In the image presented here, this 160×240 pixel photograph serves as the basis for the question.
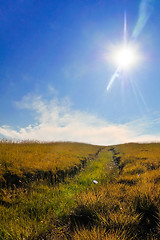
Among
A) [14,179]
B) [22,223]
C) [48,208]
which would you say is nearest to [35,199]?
[48,208]

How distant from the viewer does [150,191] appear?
144 inches

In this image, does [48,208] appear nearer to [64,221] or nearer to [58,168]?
[64,221]

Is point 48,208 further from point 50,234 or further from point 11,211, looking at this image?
point 50,234

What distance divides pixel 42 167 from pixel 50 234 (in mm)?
4193

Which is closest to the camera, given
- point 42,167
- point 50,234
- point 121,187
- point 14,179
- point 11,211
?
point 50,234

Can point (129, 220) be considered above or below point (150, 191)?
below

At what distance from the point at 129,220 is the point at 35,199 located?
8.83 ft

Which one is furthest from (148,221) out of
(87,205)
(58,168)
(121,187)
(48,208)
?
(58,168)

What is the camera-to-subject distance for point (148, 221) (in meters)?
2.84

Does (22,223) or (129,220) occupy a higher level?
(129,220)

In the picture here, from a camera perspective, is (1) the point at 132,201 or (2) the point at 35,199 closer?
(1) the point at 132,201

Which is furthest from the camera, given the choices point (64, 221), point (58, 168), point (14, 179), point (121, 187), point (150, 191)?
point (58, 168)

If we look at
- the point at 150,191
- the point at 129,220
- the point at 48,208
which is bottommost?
the point at 48,208

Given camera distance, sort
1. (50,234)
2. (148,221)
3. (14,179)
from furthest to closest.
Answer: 1. (14,179)
2. (148,221)
3. (50,234)
